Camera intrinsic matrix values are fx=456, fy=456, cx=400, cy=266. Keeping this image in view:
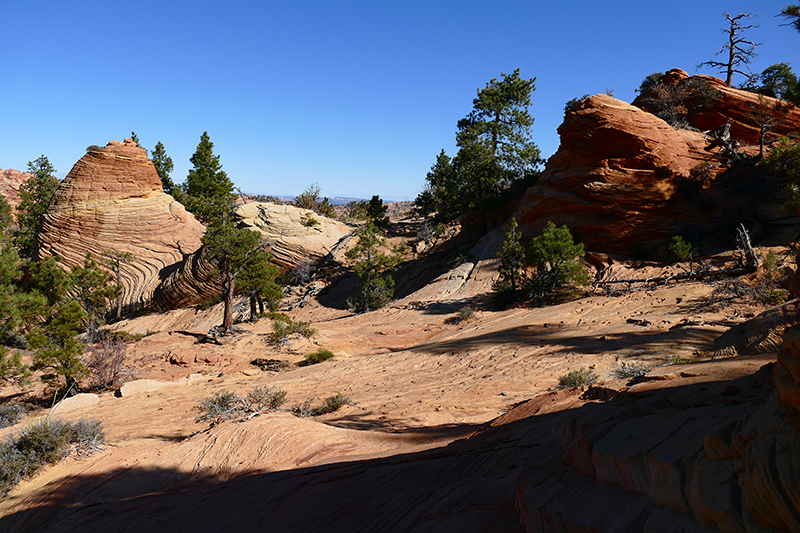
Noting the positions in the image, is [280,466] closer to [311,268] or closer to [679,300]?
[679,300]

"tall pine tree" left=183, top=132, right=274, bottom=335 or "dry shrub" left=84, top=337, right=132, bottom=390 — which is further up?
"tall pine tree" left=183, top=132, right=274, bottom=335

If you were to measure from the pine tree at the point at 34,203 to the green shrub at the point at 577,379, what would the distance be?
32.6 m

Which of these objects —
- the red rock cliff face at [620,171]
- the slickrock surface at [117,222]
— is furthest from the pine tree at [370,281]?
the slickrock surface at [117,222]

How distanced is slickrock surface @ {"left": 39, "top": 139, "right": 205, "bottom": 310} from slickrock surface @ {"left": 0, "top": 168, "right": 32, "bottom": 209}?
39.4 m

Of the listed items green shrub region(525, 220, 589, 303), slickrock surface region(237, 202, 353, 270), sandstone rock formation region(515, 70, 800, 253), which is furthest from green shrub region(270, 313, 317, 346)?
slickrock surface region(237, 202, 353, 270)

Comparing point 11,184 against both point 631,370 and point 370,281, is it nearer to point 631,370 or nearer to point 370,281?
point 370,281

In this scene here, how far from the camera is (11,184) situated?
7394 cm

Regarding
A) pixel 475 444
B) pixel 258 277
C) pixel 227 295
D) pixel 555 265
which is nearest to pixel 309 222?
pixel 258 277

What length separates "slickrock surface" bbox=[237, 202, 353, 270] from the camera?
26.4 m

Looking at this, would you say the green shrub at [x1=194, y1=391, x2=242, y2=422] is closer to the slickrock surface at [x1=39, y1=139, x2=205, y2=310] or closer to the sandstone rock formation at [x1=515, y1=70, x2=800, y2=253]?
the sandstone rock formation at [x1=515, y1=70, x2=800, y2=253]

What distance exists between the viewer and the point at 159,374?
12602 millimetres

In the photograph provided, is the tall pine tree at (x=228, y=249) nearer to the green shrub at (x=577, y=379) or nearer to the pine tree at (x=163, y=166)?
the green shrub at (x=577, y=379)

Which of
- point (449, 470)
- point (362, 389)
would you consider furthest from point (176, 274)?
point (449, 470)

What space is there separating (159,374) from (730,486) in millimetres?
13480
